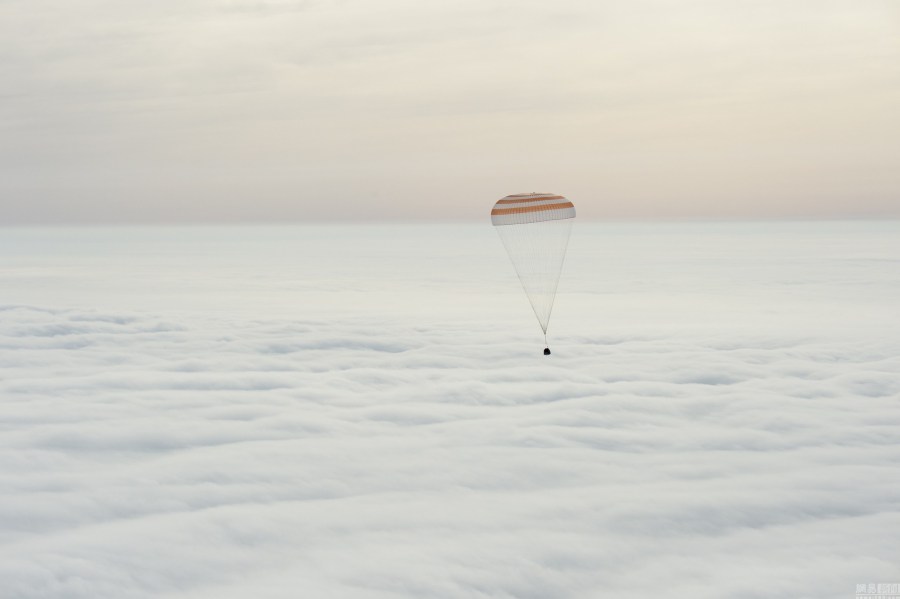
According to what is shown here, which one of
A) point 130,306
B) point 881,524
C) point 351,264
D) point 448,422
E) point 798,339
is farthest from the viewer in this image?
point 351,264

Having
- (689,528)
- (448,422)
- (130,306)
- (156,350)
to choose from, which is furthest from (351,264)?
(689,528)

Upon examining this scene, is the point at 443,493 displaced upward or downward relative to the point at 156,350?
downward

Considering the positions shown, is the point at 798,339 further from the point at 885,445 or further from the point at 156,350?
the point at 156,350

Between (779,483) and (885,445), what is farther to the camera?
(885,445)

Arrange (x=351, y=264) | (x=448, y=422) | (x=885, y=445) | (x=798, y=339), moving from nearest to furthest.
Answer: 1. (x=885, y=445)
2. (x=448, y=422)
3. (x=798, y=339)
4. (x=351, y=264)

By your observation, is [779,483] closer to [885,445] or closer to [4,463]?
[885,445]

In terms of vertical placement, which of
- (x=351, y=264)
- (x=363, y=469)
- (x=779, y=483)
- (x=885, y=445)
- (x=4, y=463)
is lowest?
(x=4, y=463)
